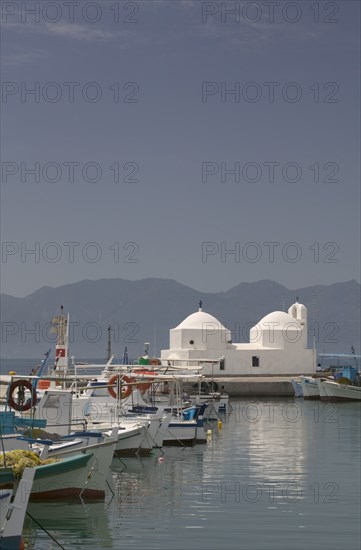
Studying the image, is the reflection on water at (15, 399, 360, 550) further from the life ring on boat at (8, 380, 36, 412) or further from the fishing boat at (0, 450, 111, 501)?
the life ring on boat at (8, 380, 36, 412)

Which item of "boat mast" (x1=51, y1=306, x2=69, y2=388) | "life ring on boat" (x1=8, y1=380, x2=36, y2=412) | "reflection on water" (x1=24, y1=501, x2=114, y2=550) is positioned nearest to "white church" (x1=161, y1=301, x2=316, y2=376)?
"boat mast" (x1=51, y1=306, x2=69, y2=388)

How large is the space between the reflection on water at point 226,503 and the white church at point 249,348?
43.2m

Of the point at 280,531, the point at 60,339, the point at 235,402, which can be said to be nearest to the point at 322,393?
the point at 235,402

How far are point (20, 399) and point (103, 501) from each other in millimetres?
5713

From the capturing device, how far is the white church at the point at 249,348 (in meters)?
87.9

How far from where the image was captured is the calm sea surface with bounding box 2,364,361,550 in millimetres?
22766

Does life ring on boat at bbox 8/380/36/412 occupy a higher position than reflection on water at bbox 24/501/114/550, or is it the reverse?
life ring on boat at bbox 8/380/36/412

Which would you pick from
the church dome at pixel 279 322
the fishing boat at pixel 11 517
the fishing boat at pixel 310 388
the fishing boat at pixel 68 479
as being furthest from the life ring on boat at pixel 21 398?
the church dome at pixel 279 322

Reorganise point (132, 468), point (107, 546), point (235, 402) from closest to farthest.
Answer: point (107, 546) → point (132, 468) → point (235, 402)

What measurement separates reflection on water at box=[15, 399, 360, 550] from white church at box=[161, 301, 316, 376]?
43181mm

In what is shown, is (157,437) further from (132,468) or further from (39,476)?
(39,476)

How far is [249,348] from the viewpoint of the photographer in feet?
295

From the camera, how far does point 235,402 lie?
7419 centimetres

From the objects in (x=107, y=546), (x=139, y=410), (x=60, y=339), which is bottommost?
(x=107, y=546)
